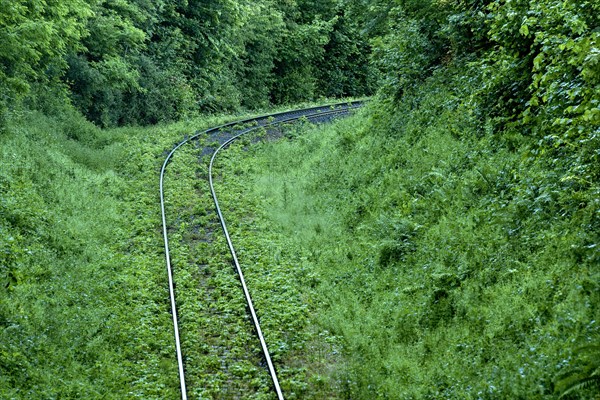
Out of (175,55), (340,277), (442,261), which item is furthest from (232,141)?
(442,261)

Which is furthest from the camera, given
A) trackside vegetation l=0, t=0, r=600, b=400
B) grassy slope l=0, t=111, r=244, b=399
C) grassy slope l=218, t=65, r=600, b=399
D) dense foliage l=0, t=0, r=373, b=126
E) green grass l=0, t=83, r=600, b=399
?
dense foliage l=0, t=0, r=373, b=126

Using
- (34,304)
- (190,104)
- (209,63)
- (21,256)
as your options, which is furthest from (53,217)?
(209,63)

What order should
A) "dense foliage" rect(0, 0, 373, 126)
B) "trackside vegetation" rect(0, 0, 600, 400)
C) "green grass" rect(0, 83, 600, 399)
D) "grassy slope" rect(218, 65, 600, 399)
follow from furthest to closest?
1. "dense foliage" rect(0, 0, 373, 126)
2. "trackside vegetation" rect(0, 0, 600, 400)
3. "green grass" rect(0, 83, 600, 399)
4. "grassy slope" rect(218, 65, 600, 399)

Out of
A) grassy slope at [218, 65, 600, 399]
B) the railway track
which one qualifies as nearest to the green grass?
grassy slope at [218, 65, 600, 399]

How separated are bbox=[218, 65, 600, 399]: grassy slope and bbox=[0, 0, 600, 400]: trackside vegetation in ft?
0.15

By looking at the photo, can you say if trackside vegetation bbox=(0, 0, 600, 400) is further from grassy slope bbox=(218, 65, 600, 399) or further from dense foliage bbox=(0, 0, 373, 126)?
dense foliage bbox=(0, 0, 373, 126)

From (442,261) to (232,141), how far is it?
17.6 meters

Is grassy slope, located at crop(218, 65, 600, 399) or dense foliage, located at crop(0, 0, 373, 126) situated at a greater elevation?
dense foliage, located at crop(0, 0, 373, 126)

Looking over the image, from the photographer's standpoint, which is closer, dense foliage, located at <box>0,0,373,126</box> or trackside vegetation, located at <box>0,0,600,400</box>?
trackside vegetation, located at <box>0,0,600,400</box>

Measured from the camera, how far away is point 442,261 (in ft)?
38.2

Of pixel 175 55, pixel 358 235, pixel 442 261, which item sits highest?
pixel 175 55

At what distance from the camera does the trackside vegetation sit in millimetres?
9258

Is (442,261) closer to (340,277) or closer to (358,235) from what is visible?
(340,277)

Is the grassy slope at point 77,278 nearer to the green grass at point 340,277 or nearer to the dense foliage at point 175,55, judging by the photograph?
the green grass at point 340,277
